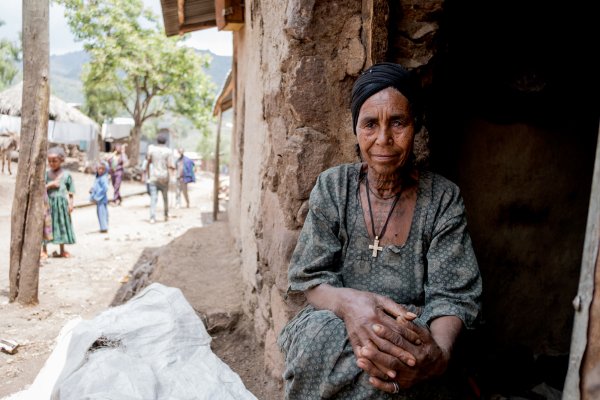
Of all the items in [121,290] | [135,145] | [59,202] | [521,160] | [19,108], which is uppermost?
[19,108]

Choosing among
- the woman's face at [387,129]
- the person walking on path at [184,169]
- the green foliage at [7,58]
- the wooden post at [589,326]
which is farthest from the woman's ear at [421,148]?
the green foliage at [7,58]

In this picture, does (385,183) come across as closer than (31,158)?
Yes

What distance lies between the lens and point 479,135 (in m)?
3.23

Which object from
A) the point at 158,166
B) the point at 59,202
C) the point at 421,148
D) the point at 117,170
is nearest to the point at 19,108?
the point at 117,170

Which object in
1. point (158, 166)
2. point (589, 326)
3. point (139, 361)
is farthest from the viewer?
point (158, 166)

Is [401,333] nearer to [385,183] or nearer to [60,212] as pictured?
[385,183]

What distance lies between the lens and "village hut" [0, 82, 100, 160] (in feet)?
67.9

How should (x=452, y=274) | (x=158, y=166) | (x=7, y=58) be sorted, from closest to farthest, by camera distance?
(x=452, y=274), (x=158, y=166), (x=7, y=58)

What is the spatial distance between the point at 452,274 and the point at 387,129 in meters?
0.56

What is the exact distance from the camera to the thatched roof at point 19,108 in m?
20.6

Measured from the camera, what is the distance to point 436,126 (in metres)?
2.96

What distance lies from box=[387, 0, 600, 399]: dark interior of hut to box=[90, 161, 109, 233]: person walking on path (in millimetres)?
7615

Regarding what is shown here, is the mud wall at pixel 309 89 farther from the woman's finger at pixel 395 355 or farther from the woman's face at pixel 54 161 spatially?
the woman's face at pixel 54 161

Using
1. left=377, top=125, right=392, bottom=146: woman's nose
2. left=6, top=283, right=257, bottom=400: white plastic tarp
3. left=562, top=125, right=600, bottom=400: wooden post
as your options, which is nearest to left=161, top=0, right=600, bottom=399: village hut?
left=6, top=283, right=257, bottom=400: white plastic tarp
